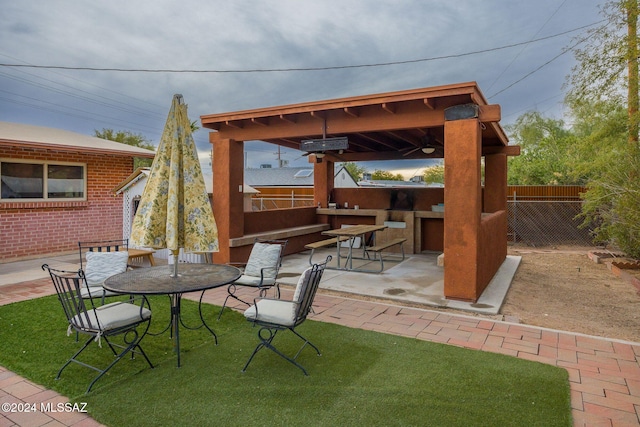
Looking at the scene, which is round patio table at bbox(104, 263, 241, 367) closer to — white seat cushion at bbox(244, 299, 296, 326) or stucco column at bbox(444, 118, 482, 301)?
white seat cushion at bbox(244, 299, 296, 326)

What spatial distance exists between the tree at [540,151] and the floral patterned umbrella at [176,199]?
A: 16.1m

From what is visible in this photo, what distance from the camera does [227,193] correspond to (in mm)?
7434

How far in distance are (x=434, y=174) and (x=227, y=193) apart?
4583cm

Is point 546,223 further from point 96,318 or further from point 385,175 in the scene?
point 385,175

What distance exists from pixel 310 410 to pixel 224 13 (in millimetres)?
11979

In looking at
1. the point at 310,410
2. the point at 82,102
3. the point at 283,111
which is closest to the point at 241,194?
the point at 283,111

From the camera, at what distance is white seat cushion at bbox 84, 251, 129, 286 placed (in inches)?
173

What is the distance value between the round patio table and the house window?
6551mm

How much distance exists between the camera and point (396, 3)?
37.6ft

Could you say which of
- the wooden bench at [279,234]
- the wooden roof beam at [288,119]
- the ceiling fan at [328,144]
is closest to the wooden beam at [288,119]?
the wooden roof beam at [288,119]

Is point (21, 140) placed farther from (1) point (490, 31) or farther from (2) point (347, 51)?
(1) point (490, 31)

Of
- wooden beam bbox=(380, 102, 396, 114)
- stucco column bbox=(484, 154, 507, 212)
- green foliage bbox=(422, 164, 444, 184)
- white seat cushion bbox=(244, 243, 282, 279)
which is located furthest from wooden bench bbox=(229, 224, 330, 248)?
green foliage bbox=(422, 164, 444, 184)

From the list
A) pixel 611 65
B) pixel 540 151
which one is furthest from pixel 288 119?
pixel 540 151

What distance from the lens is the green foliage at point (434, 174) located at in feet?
158
